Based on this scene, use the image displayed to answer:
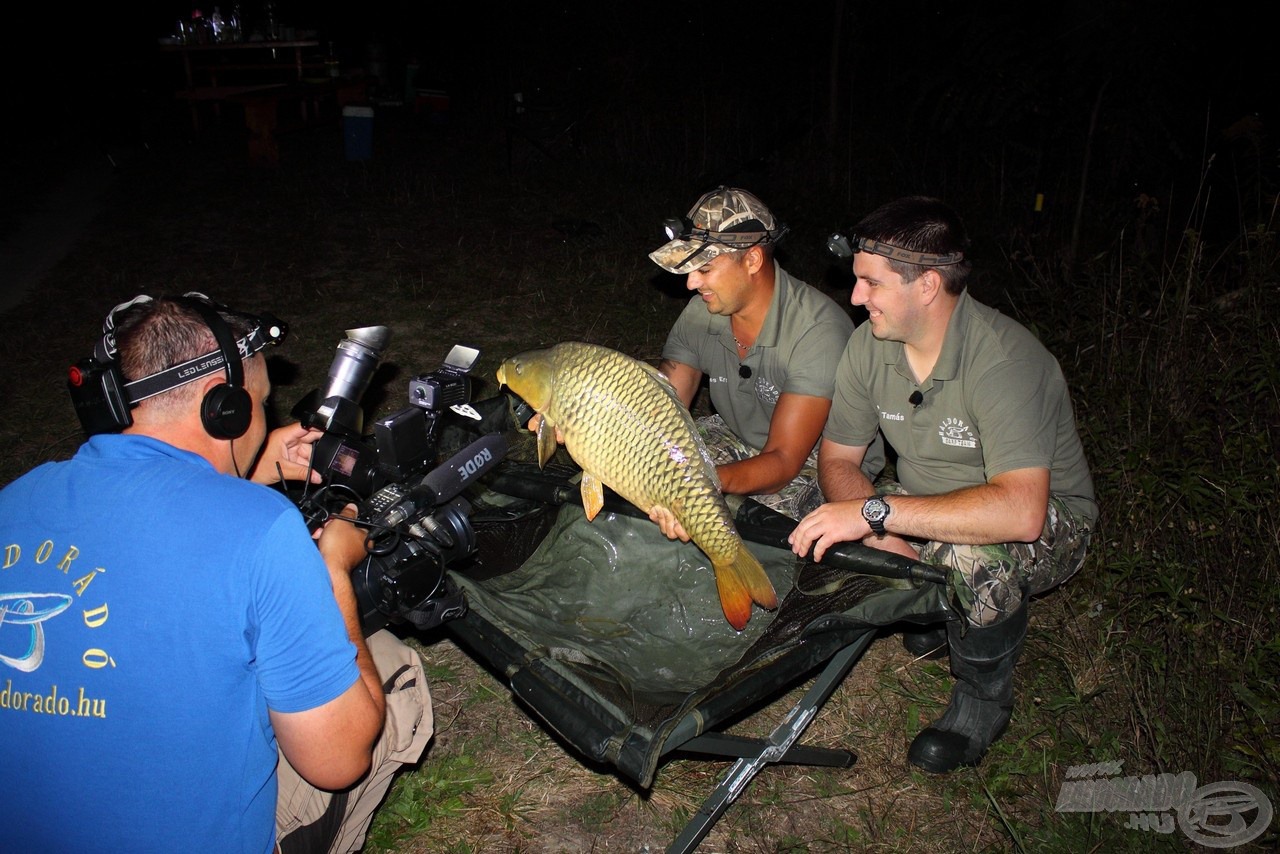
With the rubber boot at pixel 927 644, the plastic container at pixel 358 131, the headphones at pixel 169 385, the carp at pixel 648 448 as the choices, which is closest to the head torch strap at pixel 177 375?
the headphones at pixel 169 385

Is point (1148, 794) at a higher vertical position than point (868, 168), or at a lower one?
lower

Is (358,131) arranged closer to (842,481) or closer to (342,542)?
(842,481)

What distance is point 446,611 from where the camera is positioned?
1829 millimetres

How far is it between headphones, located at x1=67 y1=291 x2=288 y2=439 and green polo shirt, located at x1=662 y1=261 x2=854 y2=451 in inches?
64.9

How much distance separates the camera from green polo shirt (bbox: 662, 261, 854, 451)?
273 cm

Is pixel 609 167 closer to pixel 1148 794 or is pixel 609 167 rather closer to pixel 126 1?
pixel 1148 794

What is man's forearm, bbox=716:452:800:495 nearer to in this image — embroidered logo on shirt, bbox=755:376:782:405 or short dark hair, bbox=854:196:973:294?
embroidered logo on shirt, bbox=755:376:782:405

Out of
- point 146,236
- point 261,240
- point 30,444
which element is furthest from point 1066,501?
point 146,236

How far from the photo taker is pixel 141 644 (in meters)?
1.28

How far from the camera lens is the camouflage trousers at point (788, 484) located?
9.07 ft

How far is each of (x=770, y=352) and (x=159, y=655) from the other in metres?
1.97

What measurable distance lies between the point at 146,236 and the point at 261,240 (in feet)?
3.24

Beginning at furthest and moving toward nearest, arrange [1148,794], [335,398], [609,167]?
[609,167] → [1148,794] → [335,398]

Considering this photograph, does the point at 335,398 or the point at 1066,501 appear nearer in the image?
the point at 335,398
